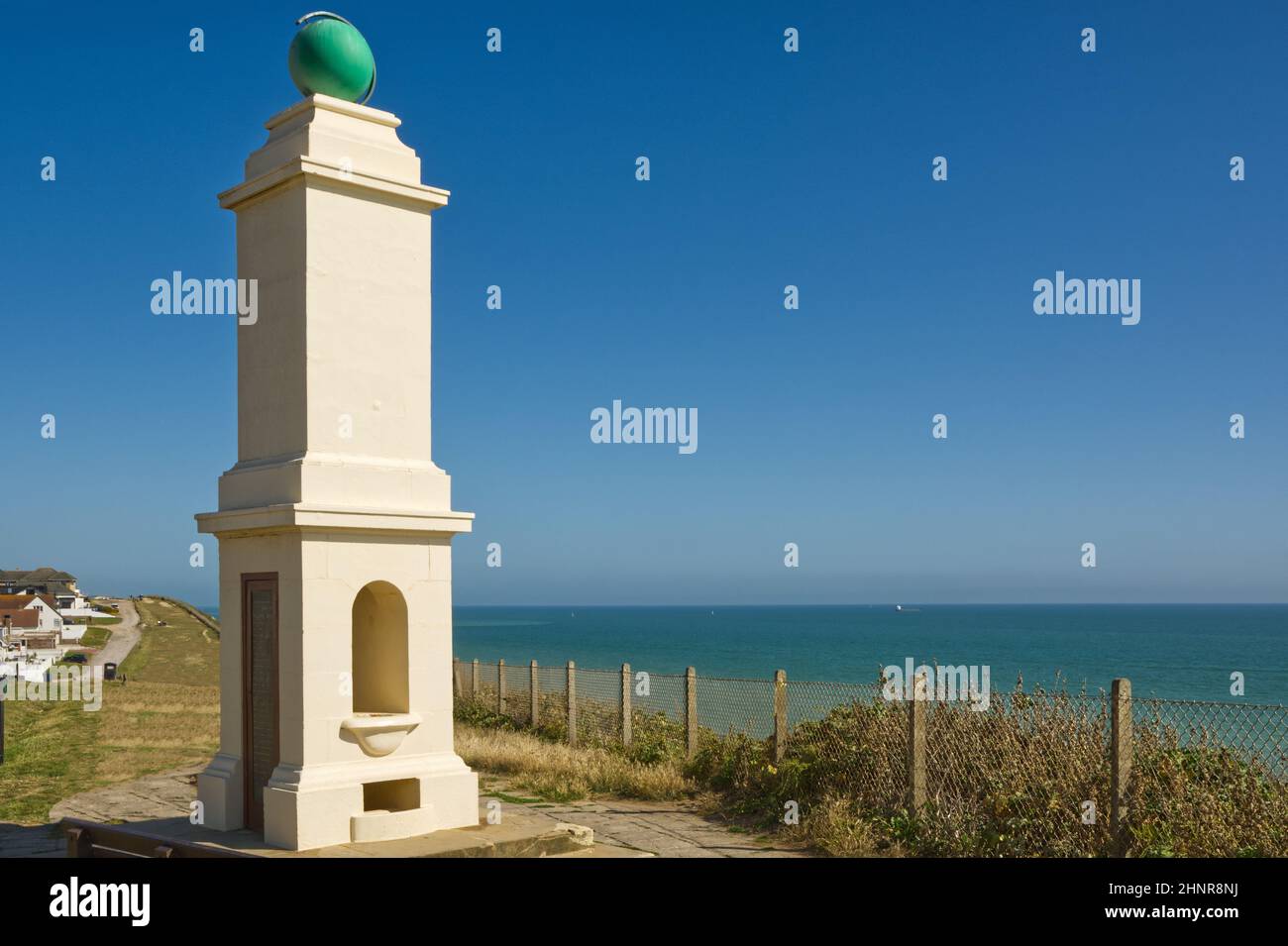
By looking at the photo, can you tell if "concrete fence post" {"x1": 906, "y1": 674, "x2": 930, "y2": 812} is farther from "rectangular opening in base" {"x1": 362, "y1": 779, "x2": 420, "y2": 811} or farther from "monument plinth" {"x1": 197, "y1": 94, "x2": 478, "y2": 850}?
"rectangular opening in base" {"x1": 362, "y1": 779, "x2": 420, "y2": 811}

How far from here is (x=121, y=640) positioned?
72938 millimetres

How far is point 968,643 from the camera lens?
9088cm

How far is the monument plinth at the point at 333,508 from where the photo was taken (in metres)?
8.45

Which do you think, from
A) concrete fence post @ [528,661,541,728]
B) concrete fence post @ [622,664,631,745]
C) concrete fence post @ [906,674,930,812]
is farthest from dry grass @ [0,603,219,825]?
concrete fence post @ [906,674,930,812]

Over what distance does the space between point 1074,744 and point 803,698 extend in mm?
3982

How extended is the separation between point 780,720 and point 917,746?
233 centimetres

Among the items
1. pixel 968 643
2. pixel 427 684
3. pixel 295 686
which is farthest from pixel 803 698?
pixel 968 643

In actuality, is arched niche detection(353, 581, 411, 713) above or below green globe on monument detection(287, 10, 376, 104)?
below

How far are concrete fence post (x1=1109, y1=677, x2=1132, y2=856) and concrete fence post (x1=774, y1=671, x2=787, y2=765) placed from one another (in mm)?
4311

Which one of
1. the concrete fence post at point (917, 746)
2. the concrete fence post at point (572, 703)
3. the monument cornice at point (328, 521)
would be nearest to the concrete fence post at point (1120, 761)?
the concrete fence post at point (917, 746)

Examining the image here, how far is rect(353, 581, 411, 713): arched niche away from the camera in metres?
9.27

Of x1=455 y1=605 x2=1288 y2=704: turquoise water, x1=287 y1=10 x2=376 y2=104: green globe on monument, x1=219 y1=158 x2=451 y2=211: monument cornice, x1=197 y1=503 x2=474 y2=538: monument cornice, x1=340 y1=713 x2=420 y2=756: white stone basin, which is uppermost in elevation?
x1=287 y1=10 x2=376 y2=104: green globe on monument

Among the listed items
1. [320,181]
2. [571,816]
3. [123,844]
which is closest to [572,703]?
[571,816]
